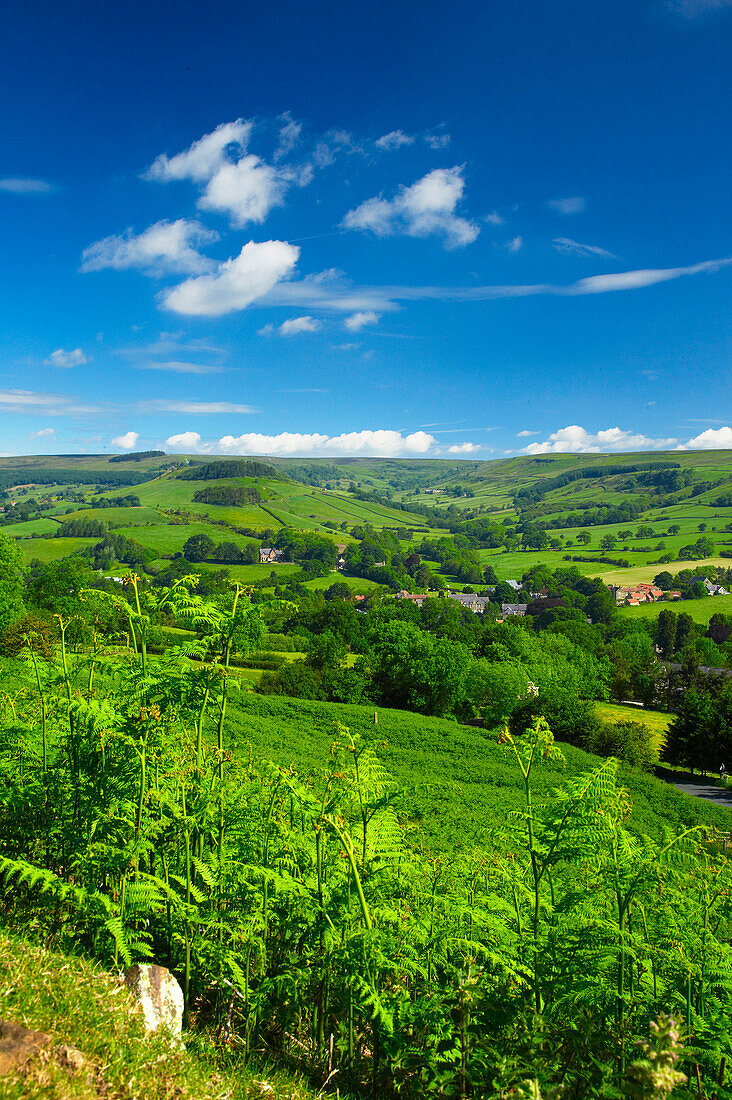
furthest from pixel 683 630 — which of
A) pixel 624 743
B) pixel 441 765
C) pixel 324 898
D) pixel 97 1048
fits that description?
pixel 97 1048

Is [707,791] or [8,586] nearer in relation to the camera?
[707,791]

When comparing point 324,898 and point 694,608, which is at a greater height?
point 324,898

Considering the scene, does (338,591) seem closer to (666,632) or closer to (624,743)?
(666,632)

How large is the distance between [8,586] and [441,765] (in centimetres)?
3629

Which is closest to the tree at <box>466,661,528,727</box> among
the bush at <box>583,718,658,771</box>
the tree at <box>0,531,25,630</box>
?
the bush at <box>583,718,658,771</box>

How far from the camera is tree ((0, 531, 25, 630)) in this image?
41.6 meters

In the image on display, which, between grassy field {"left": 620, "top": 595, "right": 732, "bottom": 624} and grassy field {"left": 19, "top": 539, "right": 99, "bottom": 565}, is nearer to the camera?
grassy field {"left": 620, "top": 595, "right": 732, "bottom": 624}

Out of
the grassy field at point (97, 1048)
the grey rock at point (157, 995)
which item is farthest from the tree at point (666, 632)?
the grassy field at point (97, 1048)

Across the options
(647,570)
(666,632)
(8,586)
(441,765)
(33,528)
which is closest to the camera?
(441,765)

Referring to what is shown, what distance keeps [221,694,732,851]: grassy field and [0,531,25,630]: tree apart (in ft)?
63.4

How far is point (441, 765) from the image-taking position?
3494 centimetres

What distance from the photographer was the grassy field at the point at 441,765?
939 inches

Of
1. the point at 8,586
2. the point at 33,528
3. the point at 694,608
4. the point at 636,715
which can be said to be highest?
the point at 33,528

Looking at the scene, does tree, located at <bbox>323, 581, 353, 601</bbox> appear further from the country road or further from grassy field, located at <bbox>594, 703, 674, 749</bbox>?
the country road
